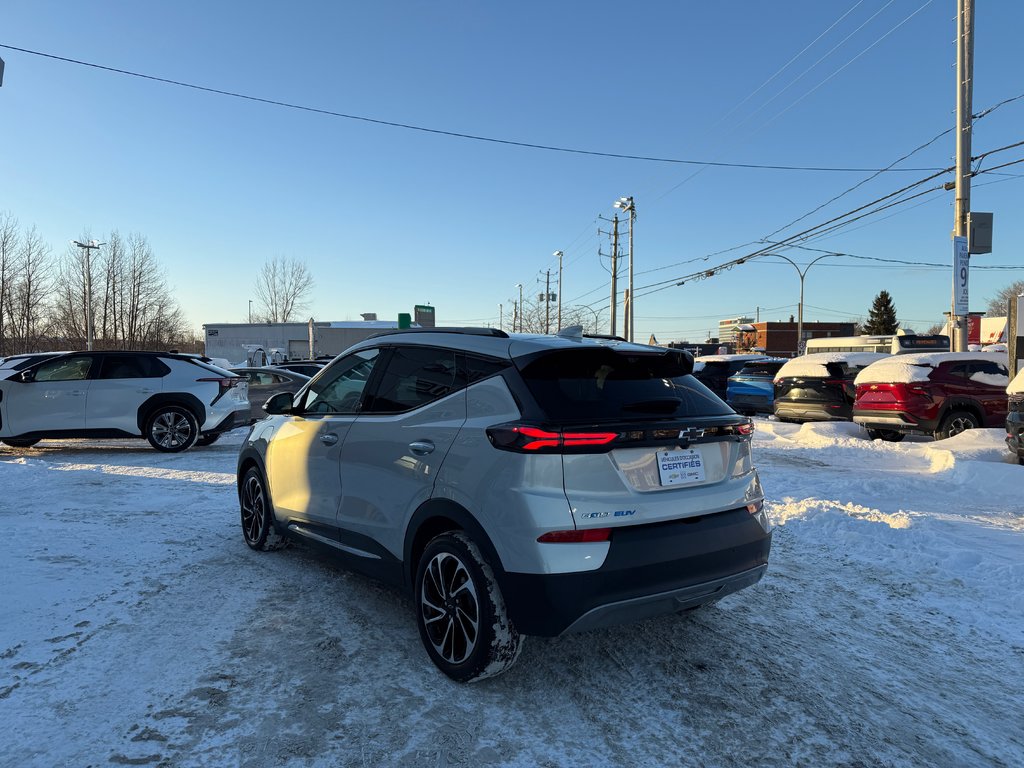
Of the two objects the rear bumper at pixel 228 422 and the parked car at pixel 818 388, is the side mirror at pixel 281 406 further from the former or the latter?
the parked car at pixel 818 388

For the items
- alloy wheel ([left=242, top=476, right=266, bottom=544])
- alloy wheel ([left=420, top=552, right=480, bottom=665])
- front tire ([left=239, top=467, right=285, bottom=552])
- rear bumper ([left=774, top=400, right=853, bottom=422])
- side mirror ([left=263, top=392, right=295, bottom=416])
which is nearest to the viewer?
alloy wheel ([left=420, top=552, right=480, bottom=665])

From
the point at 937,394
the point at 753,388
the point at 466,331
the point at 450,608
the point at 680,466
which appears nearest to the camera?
the point at 680,466

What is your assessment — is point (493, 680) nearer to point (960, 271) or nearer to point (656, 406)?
point (656, 406)

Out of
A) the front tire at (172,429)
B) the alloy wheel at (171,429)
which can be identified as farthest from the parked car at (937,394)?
the alloy wheel at (171,429)

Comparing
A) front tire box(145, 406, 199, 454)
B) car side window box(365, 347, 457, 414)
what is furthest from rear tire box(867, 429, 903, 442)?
front tire box(145, 406, 199, 454)

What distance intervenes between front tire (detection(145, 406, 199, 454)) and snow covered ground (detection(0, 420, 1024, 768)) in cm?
519

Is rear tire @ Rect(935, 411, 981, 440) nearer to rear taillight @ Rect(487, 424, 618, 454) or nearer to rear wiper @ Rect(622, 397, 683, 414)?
rear wiper @ Rect(622, 397, 683, 414)

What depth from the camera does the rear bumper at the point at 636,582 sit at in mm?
2686

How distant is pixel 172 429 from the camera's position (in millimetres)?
10703

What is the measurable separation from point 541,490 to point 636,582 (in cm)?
59

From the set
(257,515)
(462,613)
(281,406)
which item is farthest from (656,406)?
(257,515)

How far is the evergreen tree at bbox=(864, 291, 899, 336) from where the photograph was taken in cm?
7711

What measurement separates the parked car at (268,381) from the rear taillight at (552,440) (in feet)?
41.6

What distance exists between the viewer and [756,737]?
266cm
